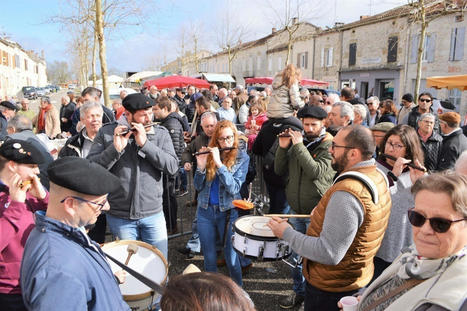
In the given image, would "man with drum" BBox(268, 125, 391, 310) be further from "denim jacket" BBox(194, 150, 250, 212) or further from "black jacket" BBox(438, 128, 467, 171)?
"black jacket" BBox(438, 128, 467, 171)

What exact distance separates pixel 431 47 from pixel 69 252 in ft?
83.7

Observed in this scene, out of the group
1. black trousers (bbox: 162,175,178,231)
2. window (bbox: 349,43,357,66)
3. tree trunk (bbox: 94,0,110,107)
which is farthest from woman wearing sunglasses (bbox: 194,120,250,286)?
window (bbox: 349,43,357,66)

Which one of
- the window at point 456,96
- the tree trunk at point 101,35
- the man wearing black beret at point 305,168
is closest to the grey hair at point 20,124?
the man wearing black beret at point 305,168

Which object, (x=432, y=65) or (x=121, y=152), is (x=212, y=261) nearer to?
(x=121, y=152)

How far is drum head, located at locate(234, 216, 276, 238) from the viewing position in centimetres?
279

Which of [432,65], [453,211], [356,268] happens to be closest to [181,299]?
[453,211]

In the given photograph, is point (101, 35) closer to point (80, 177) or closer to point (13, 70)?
point (80, 177)

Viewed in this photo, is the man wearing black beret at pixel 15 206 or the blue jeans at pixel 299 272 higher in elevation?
the man wearing black beret at pixel 15 206

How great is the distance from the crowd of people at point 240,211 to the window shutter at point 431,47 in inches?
796

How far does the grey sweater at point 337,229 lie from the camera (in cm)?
203

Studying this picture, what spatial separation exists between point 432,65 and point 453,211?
24.5 meters

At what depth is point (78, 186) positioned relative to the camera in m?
1.59

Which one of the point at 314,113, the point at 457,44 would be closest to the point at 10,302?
the point at 314,113

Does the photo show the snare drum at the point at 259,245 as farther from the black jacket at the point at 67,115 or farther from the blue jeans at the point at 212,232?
the black jacket at the point at 67,115
